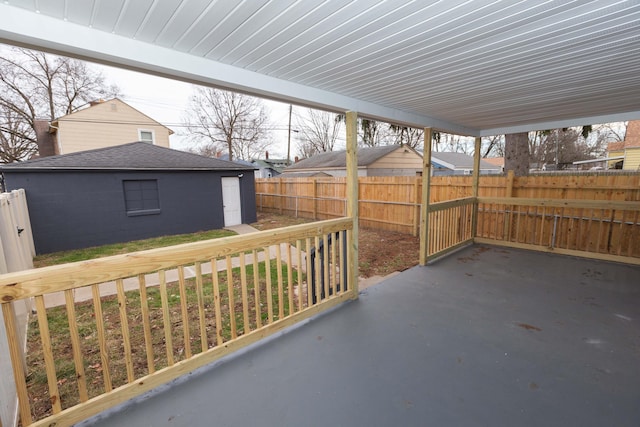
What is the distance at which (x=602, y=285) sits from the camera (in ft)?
11.8

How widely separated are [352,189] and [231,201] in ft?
25.8

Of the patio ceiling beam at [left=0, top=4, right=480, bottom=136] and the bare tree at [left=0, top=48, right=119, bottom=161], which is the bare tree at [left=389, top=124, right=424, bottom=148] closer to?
the patio ceiling beam at [left=0, top=4, right=480, bottom=136]

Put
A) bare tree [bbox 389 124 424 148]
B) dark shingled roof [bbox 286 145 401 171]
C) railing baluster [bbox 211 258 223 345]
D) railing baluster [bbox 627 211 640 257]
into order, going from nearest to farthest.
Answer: railing baluster [bbox 211 258 223 345], railing baluster [bbox 627 211 640 257], dark shingled roof [bbox 286 145 401 171], bare tree [bbox 389 124 424 148]

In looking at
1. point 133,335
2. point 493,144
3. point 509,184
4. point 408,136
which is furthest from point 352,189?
point 493,144

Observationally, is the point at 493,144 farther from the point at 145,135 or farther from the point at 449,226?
the point at 145,135

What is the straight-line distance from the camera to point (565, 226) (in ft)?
16.5

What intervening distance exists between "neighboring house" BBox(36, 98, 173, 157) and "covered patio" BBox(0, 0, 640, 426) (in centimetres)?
1339

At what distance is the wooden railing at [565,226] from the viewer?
439 cm

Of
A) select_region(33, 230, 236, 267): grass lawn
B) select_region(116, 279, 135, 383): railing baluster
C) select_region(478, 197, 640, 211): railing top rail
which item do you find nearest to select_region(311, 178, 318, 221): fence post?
select_region(33, 230, 236, 267): grass lawn

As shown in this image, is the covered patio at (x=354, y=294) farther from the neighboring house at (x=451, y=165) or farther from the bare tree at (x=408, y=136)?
the bare tree at (x=408, y=136)

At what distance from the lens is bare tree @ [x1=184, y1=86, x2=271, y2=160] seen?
58.6 ft

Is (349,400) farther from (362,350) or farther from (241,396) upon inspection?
(241,396)

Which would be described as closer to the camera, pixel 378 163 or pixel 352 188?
pixel 352 188

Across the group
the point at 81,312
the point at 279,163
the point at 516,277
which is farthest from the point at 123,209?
the point at 279,163
